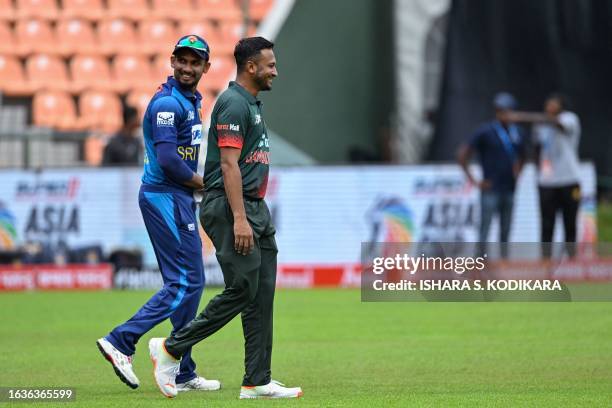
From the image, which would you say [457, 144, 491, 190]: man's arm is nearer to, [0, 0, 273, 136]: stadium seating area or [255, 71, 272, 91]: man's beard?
[0, 0, 273, 136]: stadium seating area

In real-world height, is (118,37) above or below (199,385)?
above

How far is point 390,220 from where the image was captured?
18938 mm

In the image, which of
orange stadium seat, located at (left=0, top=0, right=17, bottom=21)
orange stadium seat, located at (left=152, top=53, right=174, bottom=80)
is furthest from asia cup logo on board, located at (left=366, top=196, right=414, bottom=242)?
orange stadium seat, located at (left=0, top=0, right=17, bottom=21)

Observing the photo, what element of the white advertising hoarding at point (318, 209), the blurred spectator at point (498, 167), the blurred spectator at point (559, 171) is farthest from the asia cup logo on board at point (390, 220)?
the blurred spectator at point (559, 171)

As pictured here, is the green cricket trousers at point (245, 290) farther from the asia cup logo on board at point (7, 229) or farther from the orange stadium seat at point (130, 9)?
the orange stadium seat at point (130, 9)

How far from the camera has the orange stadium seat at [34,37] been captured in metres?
24.7

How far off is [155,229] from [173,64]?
44.9 inches

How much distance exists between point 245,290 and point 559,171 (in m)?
10.8

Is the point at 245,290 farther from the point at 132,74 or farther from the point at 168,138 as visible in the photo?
the point at 132,74

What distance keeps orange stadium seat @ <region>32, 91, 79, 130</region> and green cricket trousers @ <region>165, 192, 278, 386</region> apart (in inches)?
623

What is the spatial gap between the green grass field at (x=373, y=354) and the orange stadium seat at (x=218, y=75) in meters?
8.33

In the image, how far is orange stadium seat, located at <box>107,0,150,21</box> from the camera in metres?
24.8

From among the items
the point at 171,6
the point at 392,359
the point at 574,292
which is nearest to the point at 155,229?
the point at 392,359

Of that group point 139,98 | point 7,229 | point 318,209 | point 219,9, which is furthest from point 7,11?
point 318,209
